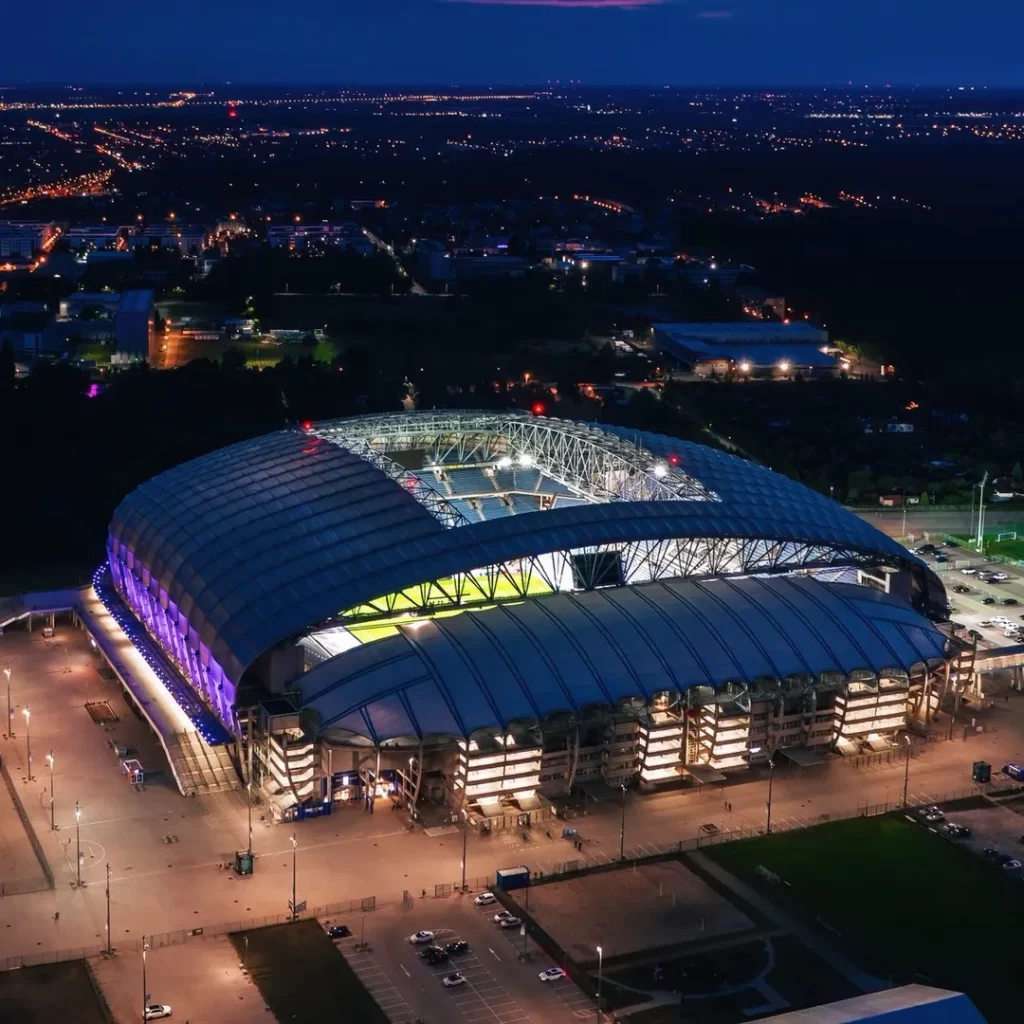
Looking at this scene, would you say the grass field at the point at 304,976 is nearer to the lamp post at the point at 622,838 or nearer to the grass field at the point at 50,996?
the grass field at the point at 50,996

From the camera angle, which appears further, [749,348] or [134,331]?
[749,348]

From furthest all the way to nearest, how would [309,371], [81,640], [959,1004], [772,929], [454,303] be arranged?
[454,303], [309,371], [81,640], [772,929], [959,1004]

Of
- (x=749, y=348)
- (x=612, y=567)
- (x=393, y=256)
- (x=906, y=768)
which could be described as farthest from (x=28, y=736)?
(x=393, y=256)

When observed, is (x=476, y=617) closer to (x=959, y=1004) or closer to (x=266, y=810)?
(x=266, y=810)

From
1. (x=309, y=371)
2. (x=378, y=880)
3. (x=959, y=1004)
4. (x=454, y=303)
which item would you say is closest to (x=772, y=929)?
(x=959, y=1004)

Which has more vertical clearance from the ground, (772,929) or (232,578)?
(232,578)

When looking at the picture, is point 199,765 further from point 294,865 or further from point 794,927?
point 794,927
